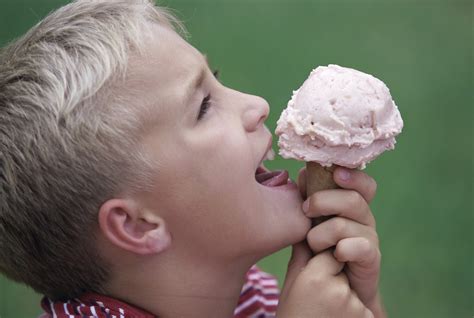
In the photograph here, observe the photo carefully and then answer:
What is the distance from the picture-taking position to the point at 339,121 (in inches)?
46.5

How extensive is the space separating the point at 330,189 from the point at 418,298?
1.29 metres

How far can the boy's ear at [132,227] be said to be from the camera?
3.89 feet

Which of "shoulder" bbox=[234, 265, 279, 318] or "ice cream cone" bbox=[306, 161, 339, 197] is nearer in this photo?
"ice cream cone" bbox=[306, 161, 339, 197]

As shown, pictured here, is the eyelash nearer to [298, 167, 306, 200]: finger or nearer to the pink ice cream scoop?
the pink ice cream scoop

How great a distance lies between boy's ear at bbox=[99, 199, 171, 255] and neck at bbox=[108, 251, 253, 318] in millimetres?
43

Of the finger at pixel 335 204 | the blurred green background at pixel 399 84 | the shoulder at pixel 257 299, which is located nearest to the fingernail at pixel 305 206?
the finger at pixel 335 204

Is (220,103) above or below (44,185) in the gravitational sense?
above

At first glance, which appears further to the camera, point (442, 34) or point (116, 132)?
point (442, 34)

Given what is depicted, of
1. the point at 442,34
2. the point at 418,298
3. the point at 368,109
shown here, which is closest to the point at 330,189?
the point at 368,109

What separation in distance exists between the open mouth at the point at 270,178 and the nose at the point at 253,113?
0.33ft

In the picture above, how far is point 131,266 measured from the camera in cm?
126

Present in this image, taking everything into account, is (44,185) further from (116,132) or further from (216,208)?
(216,208)

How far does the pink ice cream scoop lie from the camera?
1.19 m

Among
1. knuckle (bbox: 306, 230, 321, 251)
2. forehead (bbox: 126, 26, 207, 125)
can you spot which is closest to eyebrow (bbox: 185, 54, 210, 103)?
forehead (bbox: 126, 26, 207, 125)
